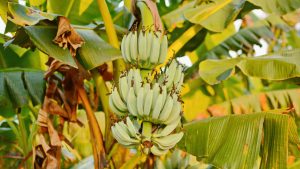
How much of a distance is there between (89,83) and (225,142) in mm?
1150

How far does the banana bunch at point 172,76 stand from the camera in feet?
5.06

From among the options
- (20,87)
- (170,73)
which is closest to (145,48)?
(170,73)

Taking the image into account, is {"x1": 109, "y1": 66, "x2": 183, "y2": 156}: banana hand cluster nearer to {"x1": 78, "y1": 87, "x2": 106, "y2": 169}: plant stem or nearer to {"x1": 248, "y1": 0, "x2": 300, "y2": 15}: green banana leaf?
{"x1": 78, "y1": 87, "x2": 106, "y2": 169}: plant stem

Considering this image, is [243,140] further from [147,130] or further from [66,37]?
[66,37]

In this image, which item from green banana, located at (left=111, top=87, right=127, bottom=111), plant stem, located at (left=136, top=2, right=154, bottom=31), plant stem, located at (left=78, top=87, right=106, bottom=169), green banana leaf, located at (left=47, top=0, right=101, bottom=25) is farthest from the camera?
green banana leaf, located at (left=47, top=0, right=101, bottom=25)

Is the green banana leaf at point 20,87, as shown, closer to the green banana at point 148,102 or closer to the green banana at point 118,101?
the green banana at point 118,101

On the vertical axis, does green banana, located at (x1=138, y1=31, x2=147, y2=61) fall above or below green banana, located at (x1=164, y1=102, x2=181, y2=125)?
above

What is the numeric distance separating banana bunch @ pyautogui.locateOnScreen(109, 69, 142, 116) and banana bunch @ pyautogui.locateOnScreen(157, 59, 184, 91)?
0.07 meters

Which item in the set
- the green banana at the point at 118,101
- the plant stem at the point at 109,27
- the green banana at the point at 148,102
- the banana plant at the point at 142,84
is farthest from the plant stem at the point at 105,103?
the green banana at the point at 148,102

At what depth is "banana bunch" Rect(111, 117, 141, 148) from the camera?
57.9 inches

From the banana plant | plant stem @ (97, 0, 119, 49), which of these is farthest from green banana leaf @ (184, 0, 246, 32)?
plant stem @ (97, 0, 119, 49)

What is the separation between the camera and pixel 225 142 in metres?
1.70

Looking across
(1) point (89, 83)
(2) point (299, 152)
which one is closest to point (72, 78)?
(1) point (89, 83)

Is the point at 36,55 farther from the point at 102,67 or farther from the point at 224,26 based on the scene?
the point at 224,26
